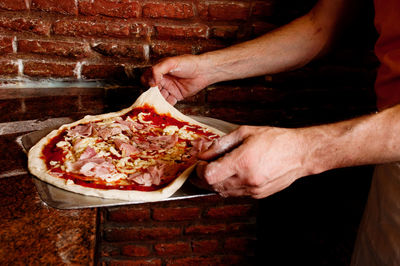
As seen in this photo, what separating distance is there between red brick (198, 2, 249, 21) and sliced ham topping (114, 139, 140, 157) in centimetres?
88

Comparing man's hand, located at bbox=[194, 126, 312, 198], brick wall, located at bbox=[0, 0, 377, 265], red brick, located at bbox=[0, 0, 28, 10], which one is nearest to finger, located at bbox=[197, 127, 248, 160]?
man's hand, located at bbox=[194, 126, 312, 198]

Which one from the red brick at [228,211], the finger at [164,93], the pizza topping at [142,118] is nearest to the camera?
the pizza topping at [142,118]

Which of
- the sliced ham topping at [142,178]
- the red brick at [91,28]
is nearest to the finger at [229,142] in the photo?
the sliced ham topping at [142,178]

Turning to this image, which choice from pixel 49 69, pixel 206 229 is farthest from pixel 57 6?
pixel 206 229

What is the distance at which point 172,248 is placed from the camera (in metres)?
2.21

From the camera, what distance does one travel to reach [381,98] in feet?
4.27

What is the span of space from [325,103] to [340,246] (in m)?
0.91

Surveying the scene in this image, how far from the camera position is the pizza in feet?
3.81

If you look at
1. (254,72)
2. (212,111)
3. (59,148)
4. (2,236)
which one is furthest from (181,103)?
(2,236)

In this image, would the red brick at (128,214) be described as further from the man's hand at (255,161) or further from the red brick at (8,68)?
the man's hand at (255,161)

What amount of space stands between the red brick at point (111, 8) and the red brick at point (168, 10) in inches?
2.1

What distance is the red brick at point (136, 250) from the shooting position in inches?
85.0

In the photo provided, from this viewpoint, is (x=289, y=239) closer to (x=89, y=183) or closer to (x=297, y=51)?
(x=297, y=51)

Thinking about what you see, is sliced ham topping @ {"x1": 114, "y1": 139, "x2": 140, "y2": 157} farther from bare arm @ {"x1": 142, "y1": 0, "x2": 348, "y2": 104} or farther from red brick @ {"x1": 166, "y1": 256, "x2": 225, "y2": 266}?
red brick @ {"x1": 166, "y1": 256, "x2": 225, "y2": 266}
